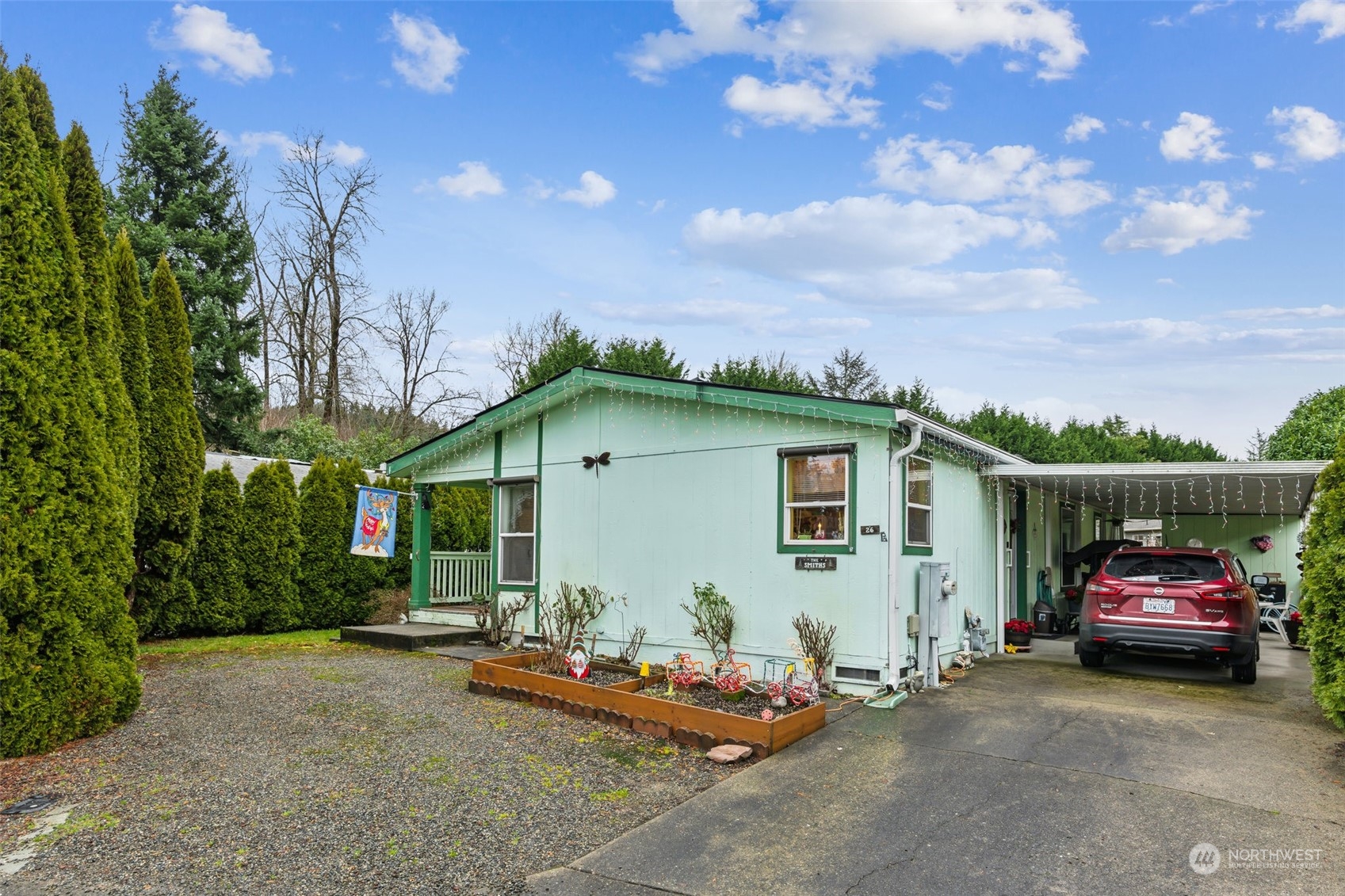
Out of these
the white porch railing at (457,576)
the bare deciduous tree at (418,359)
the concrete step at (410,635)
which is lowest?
the concrete step at (410,635)

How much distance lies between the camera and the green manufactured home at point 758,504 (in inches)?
287

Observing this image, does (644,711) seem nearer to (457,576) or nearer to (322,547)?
(457,576)

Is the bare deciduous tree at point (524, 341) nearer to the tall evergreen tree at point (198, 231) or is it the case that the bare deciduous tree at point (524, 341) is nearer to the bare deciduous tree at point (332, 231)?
the bare deciduous tree at point (332, 231)

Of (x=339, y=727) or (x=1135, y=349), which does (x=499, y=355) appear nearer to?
(x=1135, y=349)

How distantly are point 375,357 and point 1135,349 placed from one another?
75.2 ft

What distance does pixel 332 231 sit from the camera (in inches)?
954

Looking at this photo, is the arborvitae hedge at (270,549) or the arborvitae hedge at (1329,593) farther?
the arborvitae hedge at (270,549)

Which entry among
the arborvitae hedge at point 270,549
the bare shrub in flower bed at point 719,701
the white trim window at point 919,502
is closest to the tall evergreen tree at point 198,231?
the arborvitae hedge at point 270,549

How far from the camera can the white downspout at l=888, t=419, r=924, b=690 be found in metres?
7.05

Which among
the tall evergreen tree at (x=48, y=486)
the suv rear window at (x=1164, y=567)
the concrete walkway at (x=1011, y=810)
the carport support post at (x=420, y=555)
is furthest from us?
the carport support post at (x=420, y=555)

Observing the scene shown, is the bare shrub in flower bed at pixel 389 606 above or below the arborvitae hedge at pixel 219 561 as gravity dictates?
below

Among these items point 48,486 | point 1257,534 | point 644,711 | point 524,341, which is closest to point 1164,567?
point 644,711

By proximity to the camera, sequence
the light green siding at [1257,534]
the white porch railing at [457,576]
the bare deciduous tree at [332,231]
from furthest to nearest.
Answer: the bare deciduous tree at [332,231] → the light green siding at [1257,534] → the white porch railing at [457,576]

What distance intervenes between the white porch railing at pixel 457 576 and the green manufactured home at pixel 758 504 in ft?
2.78
